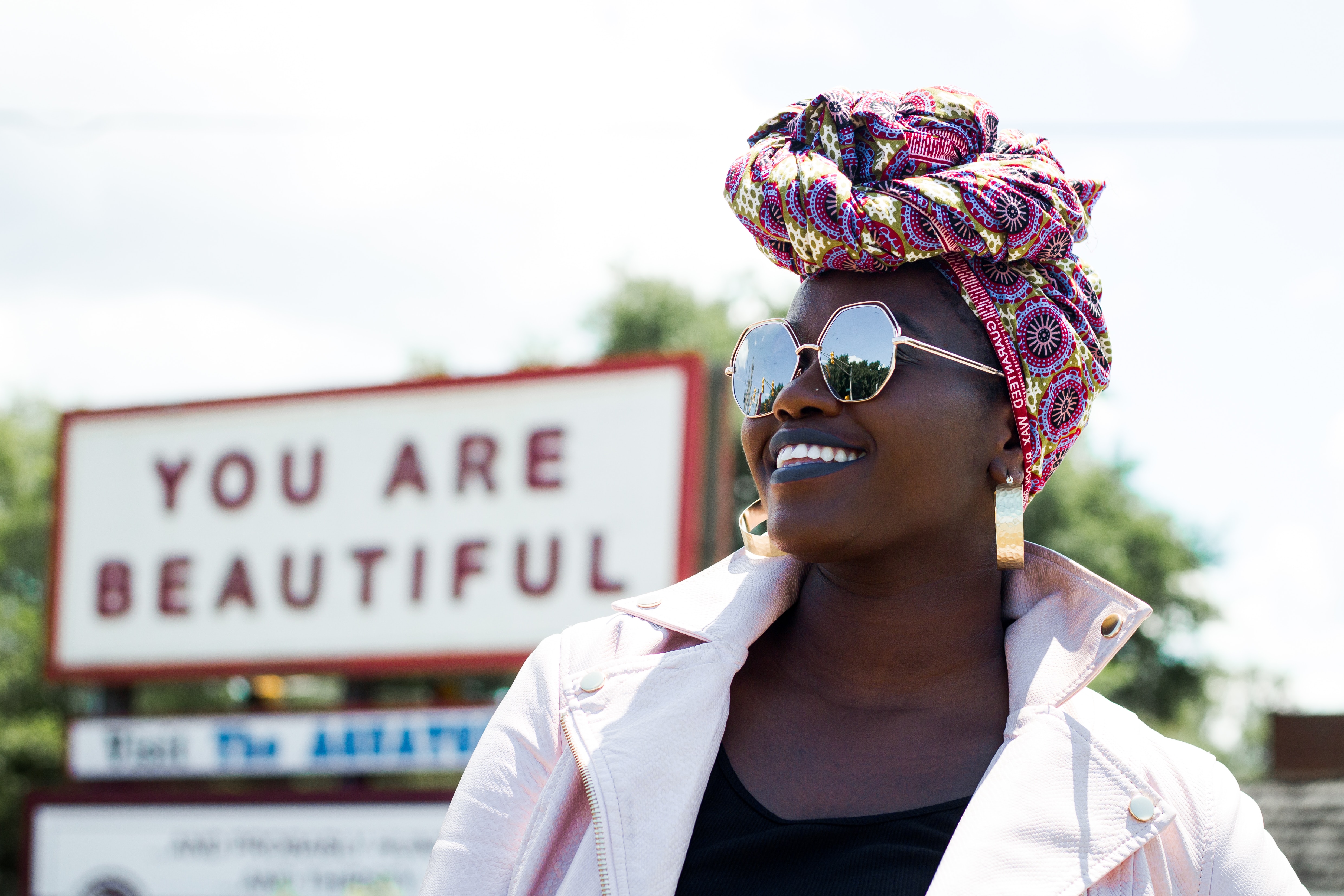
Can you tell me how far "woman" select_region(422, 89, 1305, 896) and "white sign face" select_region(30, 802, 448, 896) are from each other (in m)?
7.22

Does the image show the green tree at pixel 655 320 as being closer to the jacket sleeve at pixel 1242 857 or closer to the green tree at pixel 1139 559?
the green tree at pixel 1139 559

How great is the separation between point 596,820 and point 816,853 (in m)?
0.27

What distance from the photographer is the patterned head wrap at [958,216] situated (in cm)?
178

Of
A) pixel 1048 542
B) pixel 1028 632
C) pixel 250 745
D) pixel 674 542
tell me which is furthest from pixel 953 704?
pixel 1048 542

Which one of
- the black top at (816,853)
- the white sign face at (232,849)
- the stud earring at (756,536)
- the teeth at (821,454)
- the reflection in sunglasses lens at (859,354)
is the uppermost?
the reflection in sunglasses lens at (859,354)

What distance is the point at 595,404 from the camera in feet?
30.2

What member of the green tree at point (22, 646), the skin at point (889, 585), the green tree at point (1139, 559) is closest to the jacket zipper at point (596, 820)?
the skin at point (889, 585)

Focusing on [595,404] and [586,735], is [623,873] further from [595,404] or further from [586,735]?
[595,404]

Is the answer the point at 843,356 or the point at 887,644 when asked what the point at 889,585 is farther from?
the point at 843,356

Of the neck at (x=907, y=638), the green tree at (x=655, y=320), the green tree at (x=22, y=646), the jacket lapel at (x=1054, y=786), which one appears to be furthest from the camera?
the green tree at (x=655, y=320)

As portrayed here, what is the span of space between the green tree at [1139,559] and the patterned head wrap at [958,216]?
2000cm

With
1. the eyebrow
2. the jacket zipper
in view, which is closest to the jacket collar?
the jacket zipper

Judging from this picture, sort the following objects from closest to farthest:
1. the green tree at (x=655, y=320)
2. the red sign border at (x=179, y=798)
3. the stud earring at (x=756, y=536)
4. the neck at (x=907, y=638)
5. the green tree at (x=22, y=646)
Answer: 1. the neck at (x=907, y=638)
2. the stud earring at (x=756, y=536)
3. the red sign border at (x=179, y=798)
4. the green tree at (x=22, y=646)
5. the green tree at (x=655, y=320)

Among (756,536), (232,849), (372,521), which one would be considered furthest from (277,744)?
(756,536)
